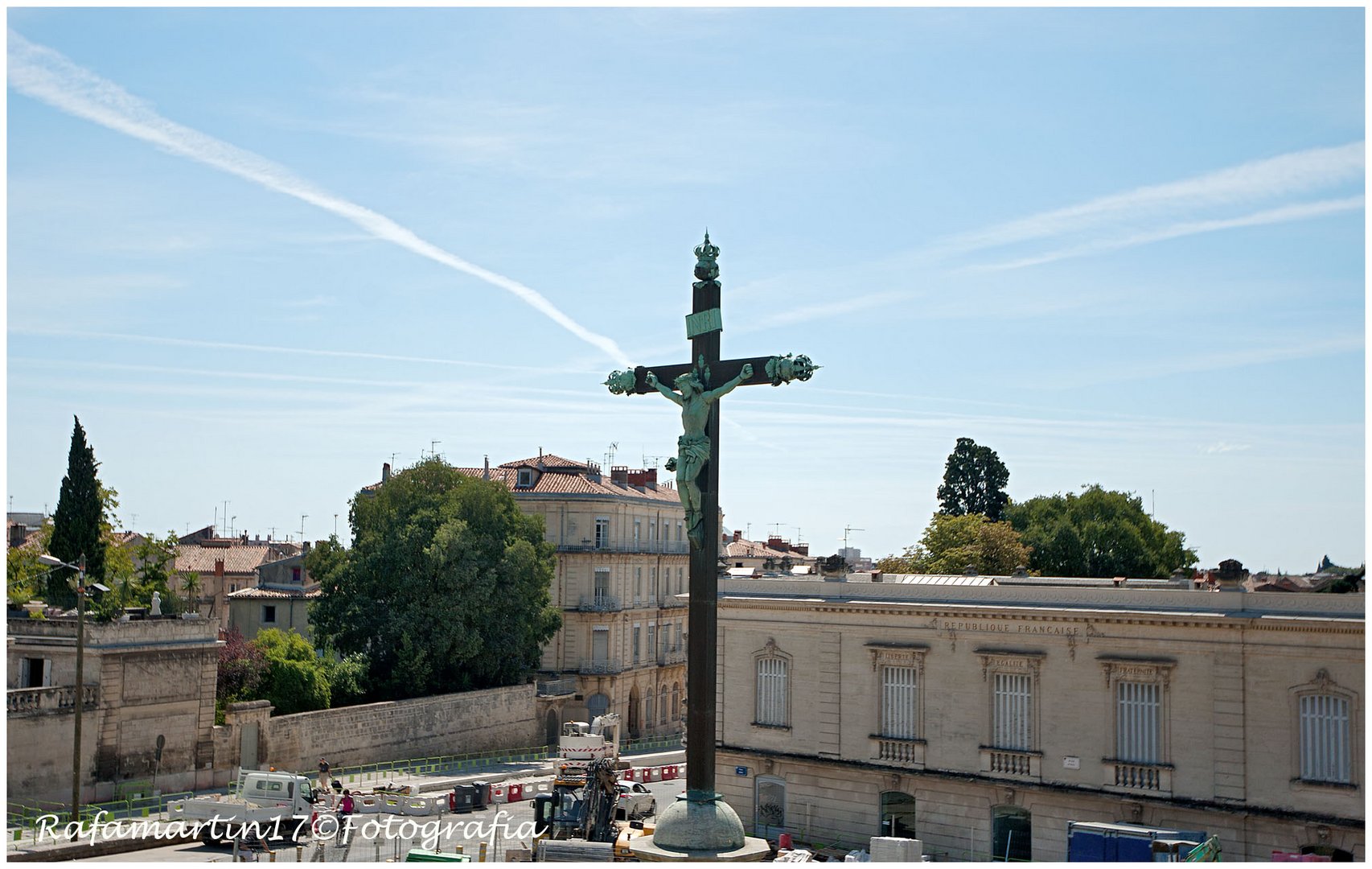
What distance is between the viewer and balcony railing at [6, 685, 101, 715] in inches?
1310

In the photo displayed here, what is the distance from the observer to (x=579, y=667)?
6112cm

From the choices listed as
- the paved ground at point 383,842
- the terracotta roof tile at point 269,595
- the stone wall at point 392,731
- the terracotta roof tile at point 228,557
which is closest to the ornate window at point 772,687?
the paved ground at point 383,842

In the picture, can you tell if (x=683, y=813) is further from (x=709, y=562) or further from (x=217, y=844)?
(x=217, y=844)

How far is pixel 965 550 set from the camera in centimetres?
5631

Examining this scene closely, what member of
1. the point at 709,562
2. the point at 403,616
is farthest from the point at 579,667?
the point at 709,562

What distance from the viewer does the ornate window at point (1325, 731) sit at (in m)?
26.4

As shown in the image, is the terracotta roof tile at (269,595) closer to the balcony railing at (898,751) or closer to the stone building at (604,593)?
the stone building at (604,593)

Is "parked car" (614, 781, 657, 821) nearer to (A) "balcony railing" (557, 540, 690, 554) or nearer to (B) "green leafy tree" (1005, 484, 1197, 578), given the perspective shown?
(A) "balcony railing" (557, 540, 690, 554)

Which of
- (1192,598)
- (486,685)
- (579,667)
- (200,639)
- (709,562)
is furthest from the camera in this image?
(579,667)

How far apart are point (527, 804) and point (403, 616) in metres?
12.1

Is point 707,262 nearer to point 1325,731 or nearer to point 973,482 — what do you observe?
point 1325,731

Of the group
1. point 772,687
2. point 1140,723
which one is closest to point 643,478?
point 772,687

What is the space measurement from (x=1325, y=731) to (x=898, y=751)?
32.8 feet

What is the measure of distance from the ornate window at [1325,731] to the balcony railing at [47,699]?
3044cm
